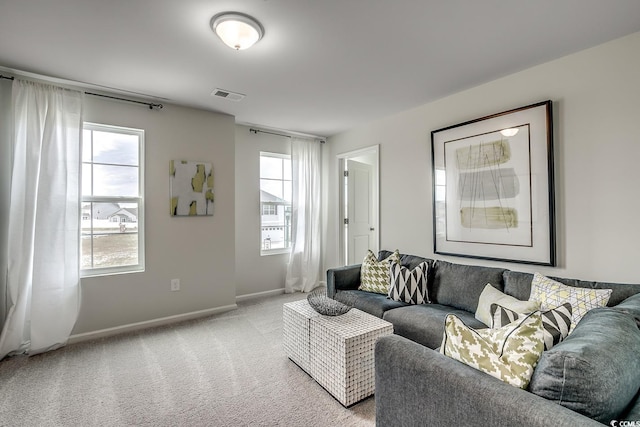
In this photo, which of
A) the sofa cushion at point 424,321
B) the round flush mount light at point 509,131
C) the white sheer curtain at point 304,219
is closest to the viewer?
the sofa cushion at point 424,321

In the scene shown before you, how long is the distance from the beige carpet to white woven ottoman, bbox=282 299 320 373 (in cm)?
9

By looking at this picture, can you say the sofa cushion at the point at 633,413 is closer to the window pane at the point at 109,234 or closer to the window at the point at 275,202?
the window pane at the point at 109,234

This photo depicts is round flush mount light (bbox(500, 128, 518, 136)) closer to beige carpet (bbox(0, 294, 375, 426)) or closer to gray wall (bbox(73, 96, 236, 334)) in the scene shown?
beige carpet (bbox(0, 294, 375, 426))

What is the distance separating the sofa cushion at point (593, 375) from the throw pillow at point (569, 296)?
2.57 feet

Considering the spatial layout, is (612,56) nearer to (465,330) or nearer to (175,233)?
(465,330)

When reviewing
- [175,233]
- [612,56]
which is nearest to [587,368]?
[612,56]

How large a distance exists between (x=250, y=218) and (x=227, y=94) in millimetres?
1802

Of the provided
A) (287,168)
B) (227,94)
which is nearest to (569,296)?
(227,94)

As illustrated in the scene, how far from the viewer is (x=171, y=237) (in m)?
3.37

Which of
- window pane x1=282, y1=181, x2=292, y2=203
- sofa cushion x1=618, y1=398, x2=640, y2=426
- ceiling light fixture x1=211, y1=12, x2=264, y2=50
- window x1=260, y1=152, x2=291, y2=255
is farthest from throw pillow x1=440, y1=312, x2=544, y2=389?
window pane x1=282, y1=181, x2=292, y2=203

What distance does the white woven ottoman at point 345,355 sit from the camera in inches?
75.1

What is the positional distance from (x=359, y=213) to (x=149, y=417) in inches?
149

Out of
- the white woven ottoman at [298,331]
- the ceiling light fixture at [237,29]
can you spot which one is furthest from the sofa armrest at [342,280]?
the ceiling light fixture at [237,29]

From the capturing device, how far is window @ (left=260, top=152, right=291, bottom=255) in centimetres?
450
